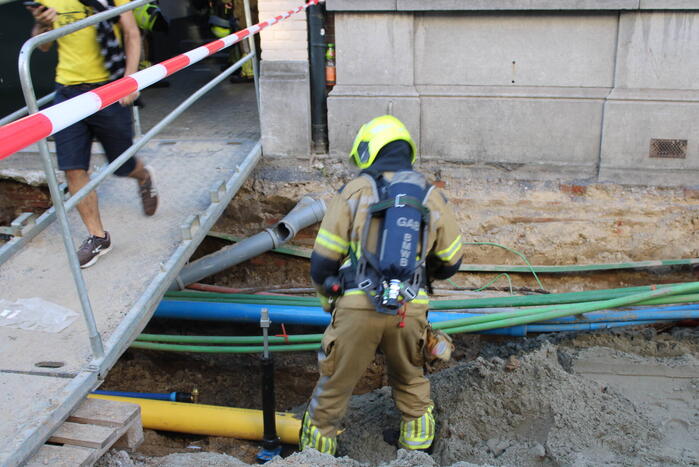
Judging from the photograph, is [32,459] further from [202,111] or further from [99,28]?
[202,111]

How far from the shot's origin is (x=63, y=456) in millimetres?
2830

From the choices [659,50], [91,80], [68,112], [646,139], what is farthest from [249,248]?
[659,50]

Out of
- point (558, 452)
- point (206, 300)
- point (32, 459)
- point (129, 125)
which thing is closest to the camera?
point (32, 459)

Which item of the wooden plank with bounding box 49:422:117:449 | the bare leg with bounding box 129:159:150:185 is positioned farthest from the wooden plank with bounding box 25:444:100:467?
the bare leg with bounding box 129:159:150:185

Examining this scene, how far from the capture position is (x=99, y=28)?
3898 mm

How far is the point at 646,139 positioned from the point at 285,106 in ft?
9.45

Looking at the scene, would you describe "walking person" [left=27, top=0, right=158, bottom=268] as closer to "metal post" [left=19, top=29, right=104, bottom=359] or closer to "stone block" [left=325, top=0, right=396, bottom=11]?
"metal post" [left=19, top=29, right=104, bottom=359]

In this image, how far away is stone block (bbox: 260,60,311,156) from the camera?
559 cm

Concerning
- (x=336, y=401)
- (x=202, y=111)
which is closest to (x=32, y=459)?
(x=336, y=401)

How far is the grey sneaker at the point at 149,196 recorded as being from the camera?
445 cm

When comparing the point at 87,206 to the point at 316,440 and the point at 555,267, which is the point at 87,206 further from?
the point at 555,267

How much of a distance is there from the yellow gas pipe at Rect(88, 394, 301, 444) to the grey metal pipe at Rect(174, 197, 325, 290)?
1.15 meters

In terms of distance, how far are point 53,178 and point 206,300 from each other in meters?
2.41

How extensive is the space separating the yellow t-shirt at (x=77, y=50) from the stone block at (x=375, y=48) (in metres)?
1.99
